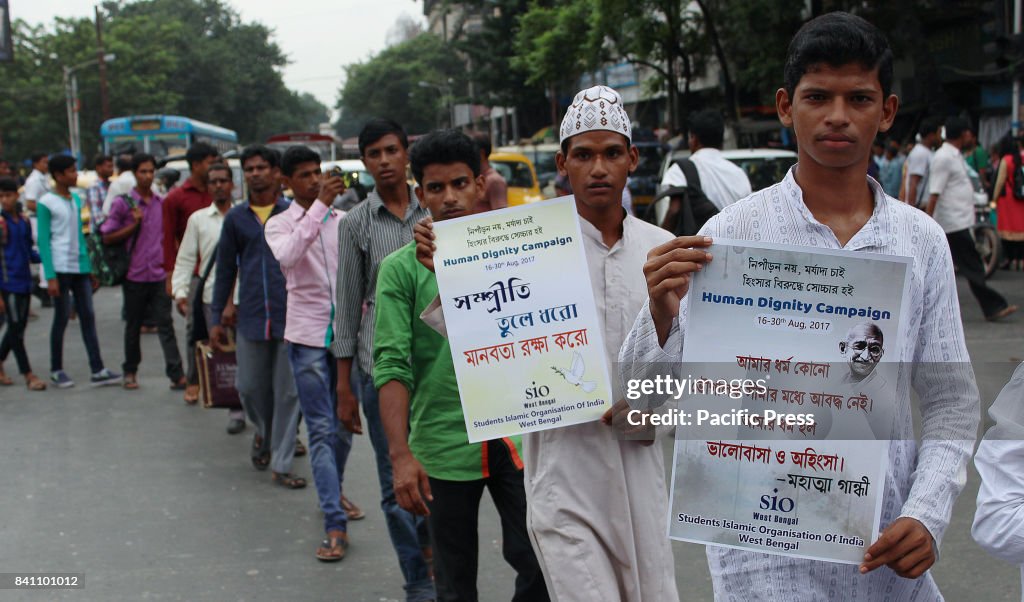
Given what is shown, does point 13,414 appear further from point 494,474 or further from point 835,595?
point 835,595

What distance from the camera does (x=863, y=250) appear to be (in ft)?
6.97

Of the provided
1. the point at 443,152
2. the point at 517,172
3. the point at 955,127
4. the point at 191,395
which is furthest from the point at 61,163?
the point at 517,172

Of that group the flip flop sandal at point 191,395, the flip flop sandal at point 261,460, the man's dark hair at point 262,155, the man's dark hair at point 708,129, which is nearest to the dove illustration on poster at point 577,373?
the man's dark hair at point 262,155

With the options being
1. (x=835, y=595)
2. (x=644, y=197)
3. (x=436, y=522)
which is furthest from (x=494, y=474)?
(x=644, y=197)

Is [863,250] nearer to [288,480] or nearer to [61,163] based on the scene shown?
[288,480]

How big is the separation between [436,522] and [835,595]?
5.87 feet

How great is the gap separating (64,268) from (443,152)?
7435 millimetres

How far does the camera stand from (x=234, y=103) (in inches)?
3250

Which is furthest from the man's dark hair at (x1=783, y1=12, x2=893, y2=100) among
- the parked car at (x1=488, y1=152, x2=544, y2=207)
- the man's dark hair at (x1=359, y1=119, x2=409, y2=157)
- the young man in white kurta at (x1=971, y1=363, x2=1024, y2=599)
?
the parked car at (x1=488, y1=152, x2=544, y2=207)

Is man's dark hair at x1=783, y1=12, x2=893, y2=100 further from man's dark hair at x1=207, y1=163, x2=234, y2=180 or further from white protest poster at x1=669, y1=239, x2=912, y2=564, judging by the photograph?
man's dark hair at x1=207, y1=163, x2=234, y2=180

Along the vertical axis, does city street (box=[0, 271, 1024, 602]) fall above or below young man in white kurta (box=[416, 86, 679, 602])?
below

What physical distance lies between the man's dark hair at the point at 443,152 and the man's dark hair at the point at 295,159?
88.3 inches

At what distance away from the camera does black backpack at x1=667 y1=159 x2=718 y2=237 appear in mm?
6707

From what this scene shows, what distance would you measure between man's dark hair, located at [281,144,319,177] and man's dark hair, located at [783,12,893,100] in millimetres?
4026
